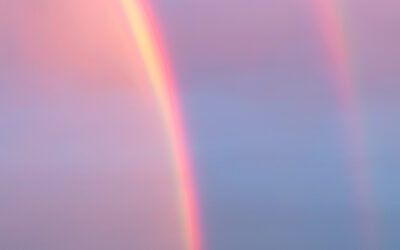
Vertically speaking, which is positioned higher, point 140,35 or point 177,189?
point 140,35

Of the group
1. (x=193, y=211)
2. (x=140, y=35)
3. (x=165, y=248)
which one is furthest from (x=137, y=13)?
(x=165, y=248)

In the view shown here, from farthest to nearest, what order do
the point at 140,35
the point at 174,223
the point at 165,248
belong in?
the point at 140,35
the point at 174,223
the point at 165,248

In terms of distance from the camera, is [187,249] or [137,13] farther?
[137,13]

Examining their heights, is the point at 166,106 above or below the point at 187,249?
above

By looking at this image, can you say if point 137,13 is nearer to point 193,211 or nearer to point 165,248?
point 193,211

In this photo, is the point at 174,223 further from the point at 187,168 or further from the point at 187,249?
the point at 187,168

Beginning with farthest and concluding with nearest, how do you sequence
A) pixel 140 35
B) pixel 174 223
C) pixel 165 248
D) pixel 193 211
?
pixel 140 35 → pixel 193 211 → pixel 174 223 → pixel 165 248

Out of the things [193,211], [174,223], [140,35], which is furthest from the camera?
[140,35]

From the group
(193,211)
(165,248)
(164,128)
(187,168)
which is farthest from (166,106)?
(165,248)

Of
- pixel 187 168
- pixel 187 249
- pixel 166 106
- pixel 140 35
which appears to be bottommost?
pixel 187 249
